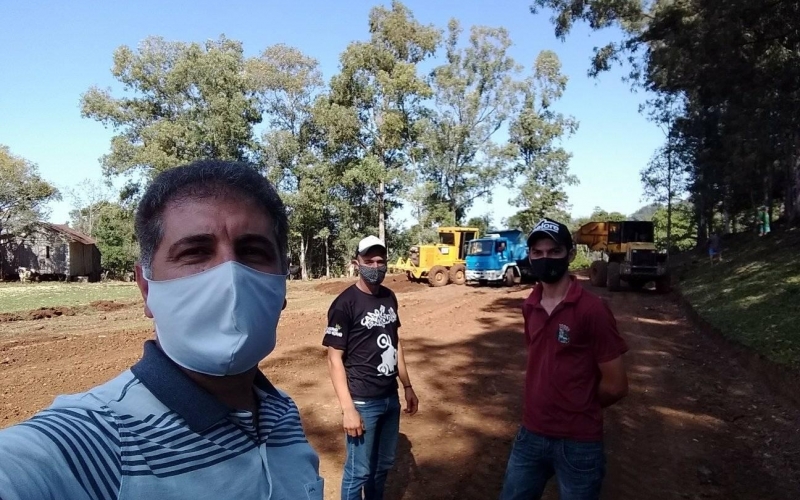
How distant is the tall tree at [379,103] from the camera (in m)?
33.3

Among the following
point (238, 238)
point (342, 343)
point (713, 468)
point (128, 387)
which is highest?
point (238, 238)

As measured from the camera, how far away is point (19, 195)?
37.4 m

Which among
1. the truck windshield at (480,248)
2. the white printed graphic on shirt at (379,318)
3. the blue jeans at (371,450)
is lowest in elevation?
the blue jeans at (371,450)

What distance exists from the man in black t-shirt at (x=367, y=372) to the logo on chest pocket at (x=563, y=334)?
1.26m

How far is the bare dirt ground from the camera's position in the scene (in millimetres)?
5426

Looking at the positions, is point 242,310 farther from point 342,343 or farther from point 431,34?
point 431,34

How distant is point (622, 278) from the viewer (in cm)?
2219

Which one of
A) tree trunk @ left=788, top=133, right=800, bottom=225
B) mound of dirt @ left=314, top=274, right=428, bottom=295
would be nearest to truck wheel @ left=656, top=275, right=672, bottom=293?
tree trunk @ left=788, top=133, right=800, bottom=225

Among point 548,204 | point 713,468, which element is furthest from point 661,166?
point 713,468

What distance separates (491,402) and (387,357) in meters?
4.46

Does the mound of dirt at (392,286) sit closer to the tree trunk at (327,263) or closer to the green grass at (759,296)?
the green grass at (759,296)

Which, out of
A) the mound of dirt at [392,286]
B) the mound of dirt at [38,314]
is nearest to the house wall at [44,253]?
the mound of dirt at [392,286]

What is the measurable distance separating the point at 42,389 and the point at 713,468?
8915mm

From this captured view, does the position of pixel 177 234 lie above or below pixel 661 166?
below
